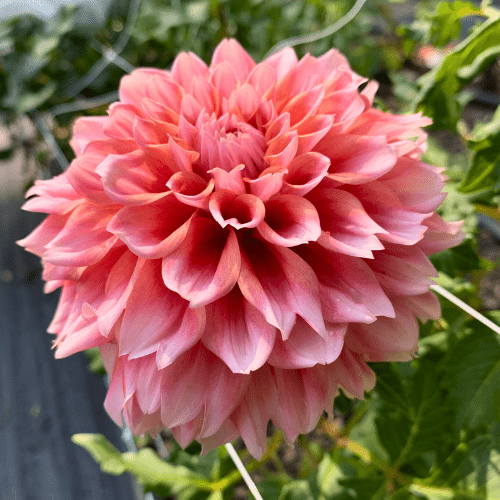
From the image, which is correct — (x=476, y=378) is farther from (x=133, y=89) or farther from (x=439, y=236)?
(x=133, y=89)

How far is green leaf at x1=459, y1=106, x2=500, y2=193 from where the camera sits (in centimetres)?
48

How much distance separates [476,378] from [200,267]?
1.09 ft

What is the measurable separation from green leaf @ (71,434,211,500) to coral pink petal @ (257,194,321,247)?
15.0 inches

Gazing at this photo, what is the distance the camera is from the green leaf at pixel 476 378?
438 millimetres

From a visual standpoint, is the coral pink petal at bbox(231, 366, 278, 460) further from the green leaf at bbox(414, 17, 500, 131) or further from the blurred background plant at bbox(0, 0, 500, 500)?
the green leaf at bbox(414, 17, 500, 131)

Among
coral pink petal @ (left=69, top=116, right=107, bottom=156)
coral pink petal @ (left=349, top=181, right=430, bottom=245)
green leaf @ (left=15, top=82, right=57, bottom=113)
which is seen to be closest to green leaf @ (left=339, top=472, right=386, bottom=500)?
coral pink petal @ (left=349, top=181, right=430, bottom=245)

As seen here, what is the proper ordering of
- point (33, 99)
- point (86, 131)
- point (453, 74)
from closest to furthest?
point (86, 131), point (453, 74), point (33, 99)

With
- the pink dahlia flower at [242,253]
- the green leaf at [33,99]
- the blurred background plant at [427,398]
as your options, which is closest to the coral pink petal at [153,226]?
the pink dahlia flower at [242,253]

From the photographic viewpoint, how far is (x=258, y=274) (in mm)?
290

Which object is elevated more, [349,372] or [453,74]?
[453,74]

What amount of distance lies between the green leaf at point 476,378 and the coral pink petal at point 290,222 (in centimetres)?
29

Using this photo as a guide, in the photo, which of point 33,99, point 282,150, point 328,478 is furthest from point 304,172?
point 33,99

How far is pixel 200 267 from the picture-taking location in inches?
11.0

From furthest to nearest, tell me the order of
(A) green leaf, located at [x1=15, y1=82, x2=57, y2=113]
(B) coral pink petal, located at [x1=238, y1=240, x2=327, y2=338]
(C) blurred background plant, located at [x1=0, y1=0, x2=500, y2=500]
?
1. (A) green leaf, located at [x1=15, y1=82, x2=57, y2=113]
2. (C) blurred background plant, located at [x1=0, y1=0, x2=500, y2=500]
3. (B) coral pink petal, located at [x1=238, y1=240, x2=327, y2=338]
